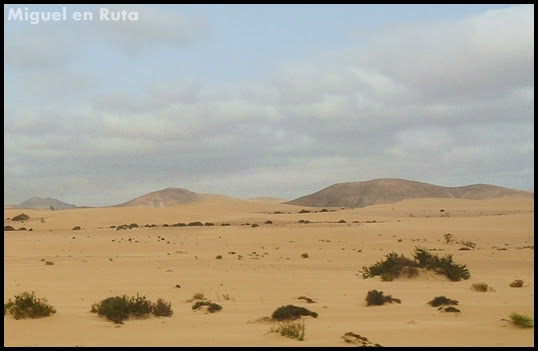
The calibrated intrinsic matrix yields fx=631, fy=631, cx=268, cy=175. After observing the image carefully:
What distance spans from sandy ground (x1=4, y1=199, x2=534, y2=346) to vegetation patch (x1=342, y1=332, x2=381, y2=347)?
0.18m

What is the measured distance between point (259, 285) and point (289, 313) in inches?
269

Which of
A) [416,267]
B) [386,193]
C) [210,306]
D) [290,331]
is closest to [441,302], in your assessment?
[210,306]

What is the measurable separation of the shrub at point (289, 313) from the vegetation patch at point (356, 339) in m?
1.92

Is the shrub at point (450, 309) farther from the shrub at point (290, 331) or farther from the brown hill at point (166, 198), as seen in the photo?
the brown hill at point (166, 198)

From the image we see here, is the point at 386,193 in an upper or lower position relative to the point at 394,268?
upper

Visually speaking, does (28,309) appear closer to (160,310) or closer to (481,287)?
(160,310)

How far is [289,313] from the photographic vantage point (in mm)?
11031

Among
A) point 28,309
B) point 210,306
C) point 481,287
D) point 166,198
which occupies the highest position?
point 166,198

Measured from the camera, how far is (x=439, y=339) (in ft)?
29.7

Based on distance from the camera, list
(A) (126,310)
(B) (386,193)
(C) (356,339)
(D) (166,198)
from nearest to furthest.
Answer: (C) (356,339) → (A) (126,310) → (B) (386,193) → (D) (166,198)

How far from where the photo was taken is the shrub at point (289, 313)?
35.6ft

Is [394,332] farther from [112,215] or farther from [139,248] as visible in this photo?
[112,215]

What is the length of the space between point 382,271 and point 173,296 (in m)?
7.34

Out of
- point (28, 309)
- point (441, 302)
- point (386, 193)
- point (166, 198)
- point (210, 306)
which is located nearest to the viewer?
point (28, 309)
